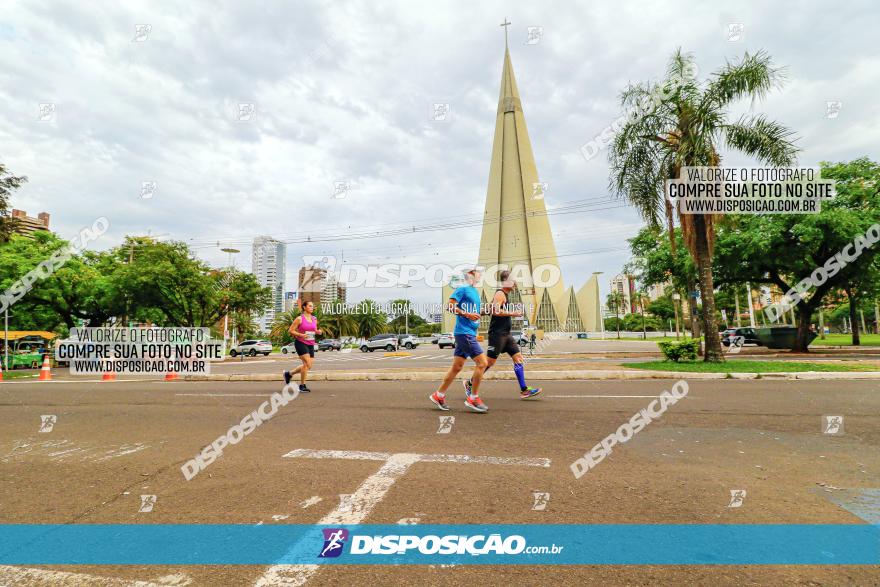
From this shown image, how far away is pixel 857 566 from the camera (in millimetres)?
2084

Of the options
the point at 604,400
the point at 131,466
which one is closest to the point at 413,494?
the point at 131,466

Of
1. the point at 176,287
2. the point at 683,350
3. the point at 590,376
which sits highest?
the point at 176,287

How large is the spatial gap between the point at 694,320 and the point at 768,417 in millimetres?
17108

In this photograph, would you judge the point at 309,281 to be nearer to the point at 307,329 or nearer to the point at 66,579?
the point at 307,329

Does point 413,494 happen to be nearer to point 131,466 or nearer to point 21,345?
point 131,466

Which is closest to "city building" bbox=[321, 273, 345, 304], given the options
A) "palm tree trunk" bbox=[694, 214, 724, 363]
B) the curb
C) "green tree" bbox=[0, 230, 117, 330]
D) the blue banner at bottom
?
"green tree" bbox=[0, 230, 117, 330]

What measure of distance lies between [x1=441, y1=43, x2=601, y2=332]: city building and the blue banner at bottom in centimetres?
8320

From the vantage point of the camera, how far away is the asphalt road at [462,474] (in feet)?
6.84

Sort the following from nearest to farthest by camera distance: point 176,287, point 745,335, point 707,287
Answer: point 707,287 → point 176,287 → point 745,335

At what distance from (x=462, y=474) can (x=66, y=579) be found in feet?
7.49

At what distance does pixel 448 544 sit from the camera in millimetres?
2336

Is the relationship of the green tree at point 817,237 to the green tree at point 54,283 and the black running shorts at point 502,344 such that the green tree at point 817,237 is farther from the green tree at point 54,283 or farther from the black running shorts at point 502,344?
the green tree at point 54,283

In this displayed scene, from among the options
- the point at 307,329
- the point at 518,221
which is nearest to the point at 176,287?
the point at 307,329

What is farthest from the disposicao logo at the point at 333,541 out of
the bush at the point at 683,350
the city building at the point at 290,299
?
the city building at the point at 290,299
